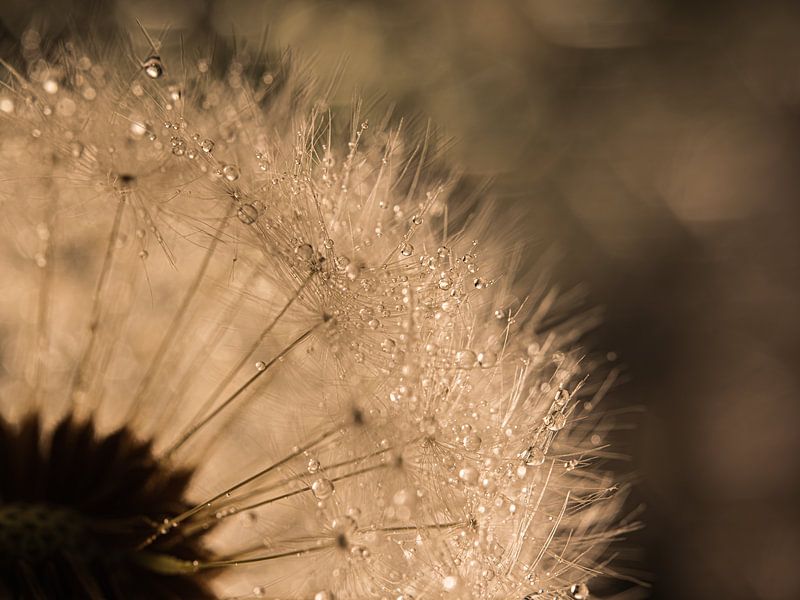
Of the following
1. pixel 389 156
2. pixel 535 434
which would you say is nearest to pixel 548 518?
pixel 535 434

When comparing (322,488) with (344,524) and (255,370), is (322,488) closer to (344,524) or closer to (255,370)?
(344,524)

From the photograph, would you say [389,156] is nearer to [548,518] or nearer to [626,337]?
[548,518]

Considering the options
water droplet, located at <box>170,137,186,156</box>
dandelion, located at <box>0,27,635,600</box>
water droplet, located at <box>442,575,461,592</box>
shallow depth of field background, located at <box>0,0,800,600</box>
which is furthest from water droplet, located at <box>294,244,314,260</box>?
shallow depth of field background, located at <box>0,0,800,600</box>

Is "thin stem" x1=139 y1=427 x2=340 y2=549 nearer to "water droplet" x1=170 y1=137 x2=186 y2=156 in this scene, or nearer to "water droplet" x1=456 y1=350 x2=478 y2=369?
"water droplet" x1=456 y1=350 x2=478 y2=369

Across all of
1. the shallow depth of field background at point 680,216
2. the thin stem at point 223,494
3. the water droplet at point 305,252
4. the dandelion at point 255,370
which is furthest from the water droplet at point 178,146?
the shallow depth of field background at point 680,216

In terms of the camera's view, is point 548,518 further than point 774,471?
No

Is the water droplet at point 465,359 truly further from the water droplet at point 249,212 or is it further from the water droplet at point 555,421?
the water droplet at point 249,212
